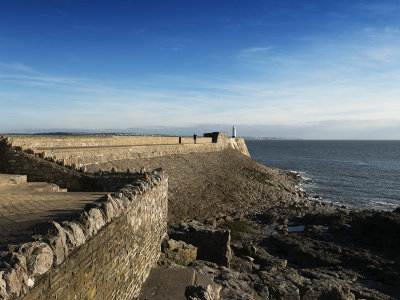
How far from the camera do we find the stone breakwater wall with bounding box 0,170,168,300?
8.61 feet

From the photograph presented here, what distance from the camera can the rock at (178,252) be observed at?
8945 millimetres

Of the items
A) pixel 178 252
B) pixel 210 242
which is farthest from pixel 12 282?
pixel 210 242

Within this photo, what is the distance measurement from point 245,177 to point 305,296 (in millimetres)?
20631

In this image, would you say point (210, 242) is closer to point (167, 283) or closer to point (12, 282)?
point (167, 283)

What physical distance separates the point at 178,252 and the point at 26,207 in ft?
16.0

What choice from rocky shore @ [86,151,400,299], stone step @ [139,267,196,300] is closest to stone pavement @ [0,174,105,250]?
stone step @ [139,267,196,300]

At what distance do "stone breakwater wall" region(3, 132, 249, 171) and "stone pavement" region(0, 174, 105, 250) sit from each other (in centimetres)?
190

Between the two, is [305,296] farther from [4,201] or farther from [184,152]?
[184,152]

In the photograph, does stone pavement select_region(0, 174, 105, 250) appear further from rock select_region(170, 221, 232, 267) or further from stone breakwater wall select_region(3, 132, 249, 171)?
rock select_region(170, 221, 232, 267)

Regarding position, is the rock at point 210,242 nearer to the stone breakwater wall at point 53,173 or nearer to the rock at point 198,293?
the stone breakwater wall at point 53,173

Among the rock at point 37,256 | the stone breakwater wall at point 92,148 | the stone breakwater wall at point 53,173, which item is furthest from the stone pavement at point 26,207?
the stone breakwater wall at point 92,148

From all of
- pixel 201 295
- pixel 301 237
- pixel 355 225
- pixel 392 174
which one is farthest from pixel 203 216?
pixel 392 174

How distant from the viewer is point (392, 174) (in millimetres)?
49656

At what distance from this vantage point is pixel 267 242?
1636 cm
